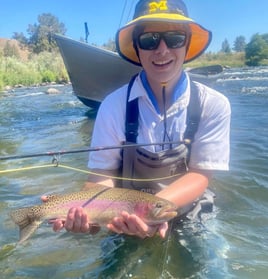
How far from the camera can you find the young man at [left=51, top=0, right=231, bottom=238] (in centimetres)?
299

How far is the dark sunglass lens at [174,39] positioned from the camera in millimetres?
2860

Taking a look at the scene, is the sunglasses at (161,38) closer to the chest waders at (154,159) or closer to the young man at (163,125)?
the young man at (163,125)

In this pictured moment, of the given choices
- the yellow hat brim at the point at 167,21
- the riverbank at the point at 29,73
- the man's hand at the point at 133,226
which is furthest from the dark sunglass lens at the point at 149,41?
the riverbank at the point at 29,73

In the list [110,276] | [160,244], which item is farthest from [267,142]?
[110,276]

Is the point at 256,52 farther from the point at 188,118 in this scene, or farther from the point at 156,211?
the point at 156,211

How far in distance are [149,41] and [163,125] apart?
25.1 inches

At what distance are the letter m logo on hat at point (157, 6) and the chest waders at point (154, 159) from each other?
56cm

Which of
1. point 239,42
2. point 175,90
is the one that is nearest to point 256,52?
point 175,90

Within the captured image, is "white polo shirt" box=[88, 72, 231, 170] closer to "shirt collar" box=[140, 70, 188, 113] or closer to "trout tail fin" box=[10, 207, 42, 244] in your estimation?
"shirt collar" box=[140, 70, 188, 113]

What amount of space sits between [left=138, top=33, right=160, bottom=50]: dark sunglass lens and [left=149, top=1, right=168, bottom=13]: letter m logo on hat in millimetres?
195

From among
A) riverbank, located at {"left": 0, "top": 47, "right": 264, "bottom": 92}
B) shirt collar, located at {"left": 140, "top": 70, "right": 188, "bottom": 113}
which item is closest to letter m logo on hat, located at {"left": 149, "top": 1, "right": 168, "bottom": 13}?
shirt collar, located at {"left": 140, "top": 70, "right": 188, "bottom": 113}

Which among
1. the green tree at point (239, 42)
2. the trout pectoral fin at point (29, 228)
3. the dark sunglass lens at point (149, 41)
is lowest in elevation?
the trout pectoral fin at point (29, 228)

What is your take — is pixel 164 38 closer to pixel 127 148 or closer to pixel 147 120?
pixel 147 120

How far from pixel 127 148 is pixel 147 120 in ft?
0.85
